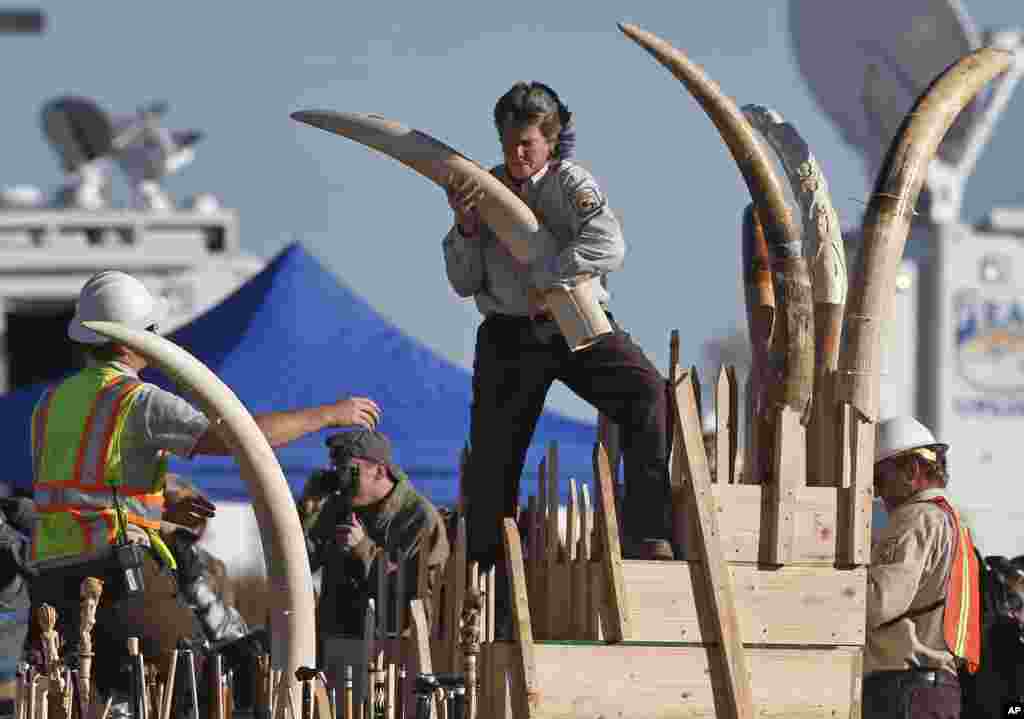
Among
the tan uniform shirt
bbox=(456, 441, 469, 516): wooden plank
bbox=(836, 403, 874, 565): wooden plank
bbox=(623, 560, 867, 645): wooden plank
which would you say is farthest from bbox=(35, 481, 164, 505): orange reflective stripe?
the tan uniform shirt

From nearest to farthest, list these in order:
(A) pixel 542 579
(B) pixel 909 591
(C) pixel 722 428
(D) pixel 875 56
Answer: (C) pixel 722 428, (A) pixel 542 579, (B) pixel 909 591, (D) pixel 875 56

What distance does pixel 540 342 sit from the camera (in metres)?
6.68

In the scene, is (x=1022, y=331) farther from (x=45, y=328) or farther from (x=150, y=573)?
(x=150, y=573)

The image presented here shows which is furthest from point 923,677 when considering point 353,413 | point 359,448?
point 359,448

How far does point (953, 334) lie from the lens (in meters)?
78.3

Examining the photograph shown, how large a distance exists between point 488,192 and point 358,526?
111 inches

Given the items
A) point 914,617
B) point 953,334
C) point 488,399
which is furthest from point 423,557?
point 953,334

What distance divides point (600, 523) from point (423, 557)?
912 millimetres

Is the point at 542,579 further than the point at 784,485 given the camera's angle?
Yes

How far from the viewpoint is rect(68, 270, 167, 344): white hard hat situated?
6945 millimetres

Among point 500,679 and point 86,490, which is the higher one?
point 86,490

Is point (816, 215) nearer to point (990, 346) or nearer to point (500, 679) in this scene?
point (500, 679)

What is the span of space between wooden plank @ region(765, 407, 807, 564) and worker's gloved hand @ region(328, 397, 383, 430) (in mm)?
1130

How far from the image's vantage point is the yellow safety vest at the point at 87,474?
22.4 feet
